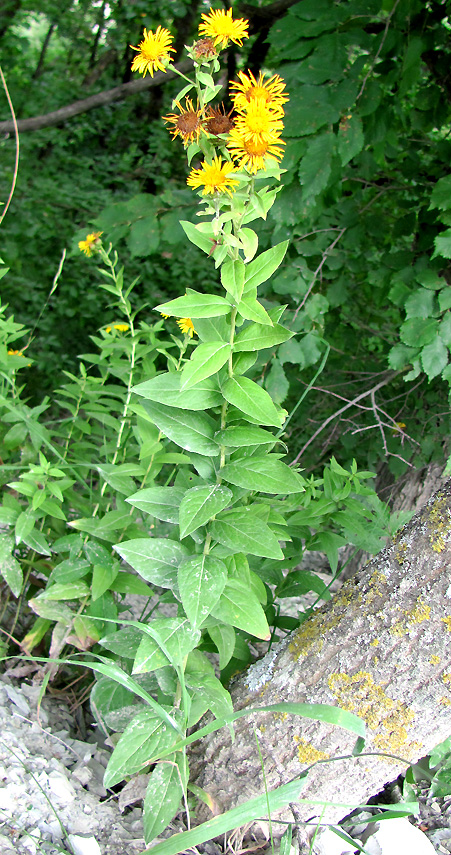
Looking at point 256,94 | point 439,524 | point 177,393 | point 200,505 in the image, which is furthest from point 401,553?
point 256,94

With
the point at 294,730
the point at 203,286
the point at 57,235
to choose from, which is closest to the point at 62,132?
the point at 57,235

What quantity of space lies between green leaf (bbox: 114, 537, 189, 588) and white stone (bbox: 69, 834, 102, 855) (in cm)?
50

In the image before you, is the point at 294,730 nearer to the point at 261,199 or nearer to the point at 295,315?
the point at 261,199

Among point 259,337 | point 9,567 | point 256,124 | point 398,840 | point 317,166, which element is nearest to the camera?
point 256,124

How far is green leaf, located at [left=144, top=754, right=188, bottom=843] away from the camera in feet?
3.97

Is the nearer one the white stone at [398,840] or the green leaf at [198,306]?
the green leaf at [198,306]

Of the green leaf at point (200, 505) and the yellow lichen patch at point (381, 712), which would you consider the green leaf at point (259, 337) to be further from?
the yellow lichen patch at point (381, 712)

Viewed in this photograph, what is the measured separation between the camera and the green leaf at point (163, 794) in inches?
47.7

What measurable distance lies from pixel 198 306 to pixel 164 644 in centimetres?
63

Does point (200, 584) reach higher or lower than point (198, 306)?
lower

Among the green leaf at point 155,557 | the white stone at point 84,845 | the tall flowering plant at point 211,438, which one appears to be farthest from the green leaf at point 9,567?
the white stone at point 84,845

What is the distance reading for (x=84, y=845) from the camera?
1221 mm

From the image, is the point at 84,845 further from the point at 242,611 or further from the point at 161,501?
the point at 161,501

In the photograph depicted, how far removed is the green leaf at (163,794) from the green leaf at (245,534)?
444mm
